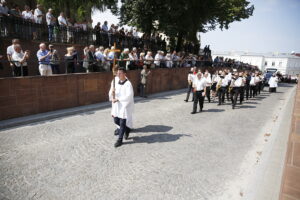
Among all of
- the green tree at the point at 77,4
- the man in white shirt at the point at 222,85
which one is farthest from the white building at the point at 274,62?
the man in white shirt at the point at 222,85

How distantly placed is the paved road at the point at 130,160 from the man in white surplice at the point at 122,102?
1.68 feet

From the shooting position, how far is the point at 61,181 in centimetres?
437

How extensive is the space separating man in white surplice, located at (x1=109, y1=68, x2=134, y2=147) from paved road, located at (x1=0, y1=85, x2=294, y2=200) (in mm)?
513

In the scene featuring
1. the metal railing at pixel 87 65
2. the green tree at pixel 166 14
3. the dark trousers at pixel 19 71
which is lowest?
the dark trousers at pixel 19 71

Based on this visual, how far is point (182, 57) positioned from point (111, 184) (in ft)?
53.7

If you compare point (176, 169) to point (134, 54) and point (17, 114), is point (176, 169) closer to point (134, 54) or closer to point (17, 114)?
point (17, 114)

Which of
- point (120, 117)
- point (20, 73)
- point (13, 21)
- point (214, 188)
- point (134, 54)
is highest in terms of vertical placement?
point (13, 21)

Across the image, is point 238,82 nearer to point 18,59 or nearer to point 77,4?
point 18,59

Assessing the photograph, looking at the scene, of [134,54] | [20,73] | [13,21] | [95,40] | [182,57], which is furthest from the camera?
[182,57]

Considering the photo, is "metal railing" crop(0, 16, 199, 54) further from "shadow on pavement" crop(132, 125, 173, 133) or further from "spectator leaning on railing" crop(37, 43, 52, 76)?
"shadow on pavement" crop(132, 125, 173, 133)

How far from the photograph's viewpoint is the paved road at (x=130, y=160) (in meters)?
4.16

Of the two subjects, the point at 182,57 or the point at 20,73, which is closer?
the point at 20,73

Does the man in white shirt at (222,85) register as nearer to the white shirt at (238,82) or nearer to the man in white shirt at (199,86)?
the white shirt at (238,82)

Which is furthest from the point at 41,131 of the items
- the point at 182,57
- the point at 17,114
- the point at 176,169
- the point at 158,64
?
the point at 182,57
